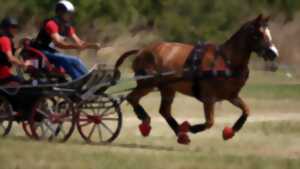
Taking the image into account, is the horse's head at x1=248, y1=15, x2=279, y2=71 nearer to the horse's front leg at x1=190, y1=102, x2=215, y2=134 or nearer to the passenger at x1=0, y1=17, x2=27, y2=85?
the horse's front leg at x1=190, y1=102, x2=215, y2=134

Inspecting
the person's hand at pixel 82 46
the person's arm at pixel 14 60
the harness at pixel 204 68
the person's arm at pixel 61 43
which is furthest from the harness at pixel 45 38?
the harness at pixel 204 68

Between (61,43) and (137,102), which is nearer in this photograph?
(61,43)

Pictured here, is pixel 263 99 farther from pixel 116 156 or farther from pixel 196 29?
pixel 196 29

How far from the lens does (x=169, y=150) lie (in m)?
17.6

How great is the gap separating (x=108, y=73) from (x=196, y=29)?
46.3 meters

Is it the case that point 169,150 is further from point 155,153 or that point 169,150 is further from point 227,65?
point 227,65

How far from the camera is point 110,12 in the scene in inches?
2630

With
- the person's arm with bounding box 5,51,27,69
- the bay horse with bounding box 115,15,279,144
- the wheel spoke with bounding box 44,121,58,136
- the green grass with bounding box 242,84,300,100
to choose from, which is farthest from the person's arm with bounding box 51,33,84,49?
the green grass with bounding box 242,84,300,100

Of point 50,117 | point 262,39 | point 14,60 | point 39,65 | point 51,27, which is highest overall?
point 51,27

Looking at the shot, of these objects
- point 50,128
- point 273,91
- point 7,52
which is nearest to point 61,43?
point 7,52

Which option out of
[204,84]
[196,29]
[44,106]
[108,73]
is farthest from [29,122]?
[196,29]

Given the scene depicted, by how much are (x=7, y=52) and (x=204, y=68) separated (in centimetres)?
339

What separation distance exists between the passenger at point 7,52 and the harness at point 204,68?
113 inches

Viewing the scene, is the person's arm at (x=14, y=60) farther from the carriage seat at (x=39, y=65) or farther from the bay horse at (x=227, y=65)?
the bay horse at (x=227, y=65)
